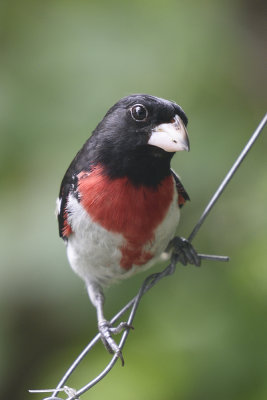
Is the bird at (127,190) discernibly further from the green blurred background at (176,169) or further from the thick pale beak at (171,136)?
the green blurred background at (176,169)

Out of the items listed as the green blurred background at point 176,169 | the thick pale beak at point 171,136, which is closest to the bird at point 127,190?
the thick pale beak at point 171,136

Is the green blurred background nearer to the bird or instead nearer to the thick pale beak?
the bird

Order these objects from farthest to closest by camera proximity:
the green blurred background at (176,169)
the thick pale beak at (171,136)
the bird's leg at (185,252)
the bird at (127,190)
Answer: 1. the green blurred background at (176,169)
2. the bird's leg at (185,252)
3. the bird at (127,190)
4. the thick pale beak at (171,136)

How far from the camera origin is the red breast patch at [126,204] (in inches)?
76.7

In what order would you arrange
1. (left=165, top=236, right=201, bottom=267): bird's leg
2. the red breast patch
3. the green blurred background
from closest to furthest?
the red breast patch → (left=165, top=236, right=201, bottom=267): bird's leg → the green blurred background

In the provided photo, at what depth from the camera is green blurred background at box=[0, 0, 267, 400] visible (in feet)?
8.17

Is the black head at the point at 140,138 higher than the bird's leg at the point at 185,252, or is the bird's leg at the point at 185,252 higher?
the black head at the point at 140,138

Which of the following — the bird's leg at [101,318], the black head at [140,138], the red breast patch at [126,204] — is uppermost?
the black head at [140,138]

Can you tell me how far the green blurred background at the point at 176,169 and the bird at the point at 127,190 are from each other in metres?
0.45

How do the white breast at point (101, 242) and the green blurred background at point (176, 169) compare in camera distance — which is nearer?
the white breast at point (101, 242)

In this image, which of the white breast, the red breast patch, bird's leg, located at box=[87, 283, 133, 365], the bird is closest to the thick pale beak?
the bird

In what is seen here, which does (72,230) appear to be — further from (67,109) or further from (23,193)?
(67,109)

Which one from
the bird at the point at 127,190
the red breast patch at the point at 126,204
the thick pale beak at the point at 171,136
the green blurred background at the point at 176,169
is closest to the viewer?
the thick pale beak at the point at 171,136

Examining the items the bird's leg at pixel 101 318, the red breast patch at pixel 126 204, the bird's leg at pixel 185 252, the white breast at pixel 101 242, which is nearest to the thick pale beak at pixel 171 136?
the red breast patch at pixel 126 204
